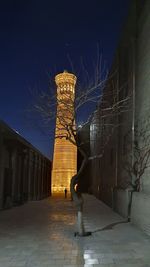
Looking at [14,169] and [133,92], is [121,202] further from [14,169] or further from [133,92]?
[14,169]

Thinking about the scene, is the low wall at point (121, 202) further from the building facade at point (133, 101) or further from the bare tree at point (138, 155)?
the bare tree at point (138, 155)

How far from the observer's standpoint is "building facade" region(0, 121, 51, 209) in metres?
21.3

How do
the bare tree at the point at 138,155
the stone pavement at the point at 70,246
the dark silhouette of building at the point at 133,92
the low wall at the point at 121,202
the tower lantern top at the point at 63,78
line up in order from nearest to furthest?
the stone pavement at the point at 70,246, the dark silhouette of building at the point at 133,92, the bare tree at the point at 138,155, the low wall at the point at 121,202, the tower lantern top at the point at 63,78

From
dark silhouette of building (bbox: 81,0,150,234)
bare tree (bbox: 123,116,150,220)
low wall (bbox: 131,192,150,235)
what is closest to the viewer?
low wall (bbox: 131,192,150,235)

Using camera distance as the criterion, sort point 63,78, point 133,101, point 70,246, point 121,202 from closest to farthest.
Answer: point 70,246, point 133,101, point 121,202, point 63,78

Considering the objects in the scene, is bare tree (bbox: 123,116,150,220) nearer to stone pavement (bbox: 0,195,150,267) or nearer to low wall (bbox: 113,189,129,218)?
low wall (bbox: 113,189,129,218)

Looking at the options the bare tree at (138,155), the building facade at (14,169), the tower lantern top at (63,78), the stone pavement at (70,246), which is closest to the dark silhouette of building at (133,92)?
the bare tree at (138,155)

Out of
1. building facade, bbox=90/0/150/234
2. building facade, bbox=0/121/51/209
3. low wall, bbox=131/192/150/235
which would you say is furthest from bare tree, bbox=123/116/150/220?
building facade, bbox=0/121/51/209

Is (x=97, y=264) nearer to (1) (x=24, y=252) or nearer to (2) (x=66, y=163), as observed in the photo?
(1) (x=24, y=252)

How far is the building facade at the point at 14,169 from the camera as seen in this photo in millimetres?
21312

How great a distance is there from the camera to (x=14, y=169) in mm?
24875

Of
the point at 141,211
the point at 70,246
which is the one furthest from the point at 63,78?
the point at 70,246

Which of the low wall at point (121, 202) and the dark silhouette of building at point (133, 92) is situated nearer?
the dark silhouette of building at point (133, 92)

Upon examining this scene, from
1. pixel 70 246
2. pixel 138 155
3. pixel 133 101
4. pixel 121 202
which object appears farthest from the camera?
pixel 121 202
